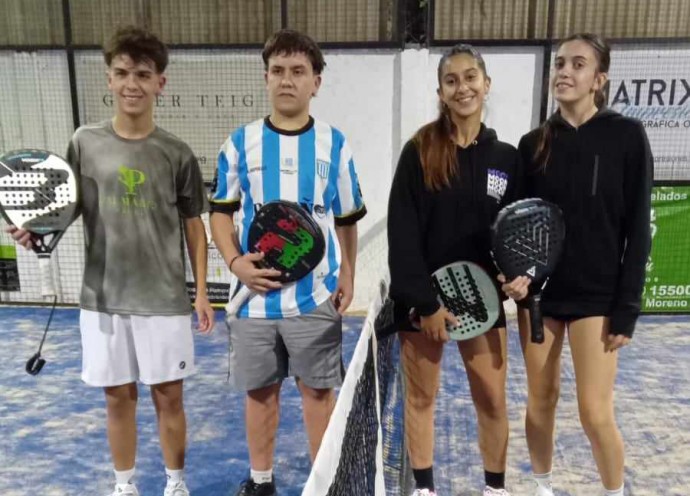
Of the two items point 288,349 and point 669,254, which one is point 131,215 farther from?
point 669,254

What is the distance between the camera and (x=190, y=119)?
5160 millimetres

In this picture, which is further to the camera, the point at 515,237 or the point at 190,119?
the point at 190,119

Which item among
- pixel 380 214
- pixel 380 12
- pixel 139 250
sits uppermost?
pixel 380 12

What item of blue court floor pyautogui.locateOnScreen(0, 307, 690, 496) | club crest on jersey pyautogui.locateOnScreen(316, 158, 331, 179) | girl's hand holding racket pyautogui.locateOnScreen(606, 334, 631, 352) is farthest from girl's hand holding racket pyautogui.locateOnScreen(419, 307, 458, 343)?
blue court floor pyautogui.locateOnScreen(0, 307, 690, 496)

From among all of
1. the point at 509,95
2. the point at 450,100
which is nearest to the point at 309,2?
the point at 509,95

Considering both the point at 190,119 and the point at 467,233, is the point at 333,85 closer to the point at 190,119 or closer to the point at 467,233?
the point at 190,119

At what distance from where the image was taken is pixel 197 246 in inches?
93.7

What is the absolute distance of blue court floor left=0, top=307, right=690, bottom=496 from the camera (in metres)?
2.71

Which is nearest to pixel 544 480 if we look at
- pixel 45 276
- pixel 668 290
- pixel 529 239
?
pixel 529 239

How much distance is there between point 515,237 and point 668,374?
261 centimetres

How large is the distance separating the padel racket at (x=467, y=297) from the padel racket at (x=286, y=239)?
1.47 ft

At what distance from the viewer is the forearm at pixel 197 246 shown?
2.36 m

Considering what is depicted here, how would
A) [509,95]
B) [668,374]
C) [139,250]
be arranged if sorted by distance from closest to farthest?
[139,250], [668,374], [509,95]

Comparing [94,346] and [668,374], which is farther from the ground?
[94,346]
